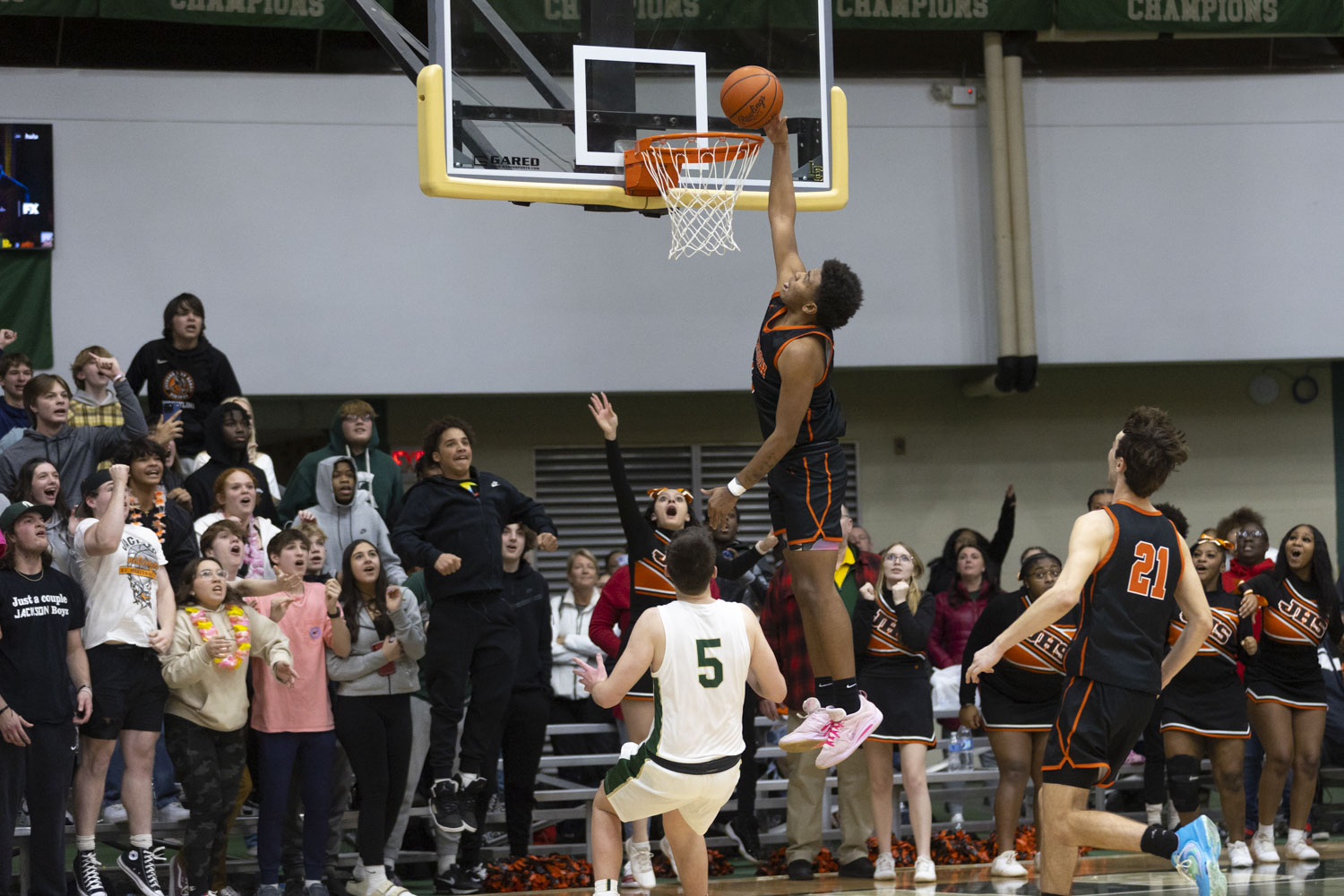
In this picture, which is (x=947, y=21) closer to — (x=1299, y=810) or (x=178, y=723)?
(x=1299, y=810)

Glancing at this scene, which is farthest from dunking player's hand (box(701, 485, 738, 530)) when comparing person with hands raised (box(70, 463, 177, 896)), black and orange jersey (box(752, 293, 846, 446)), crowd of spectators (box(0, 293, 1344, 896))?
person with hands raised (box(70, 463, 177, 896))

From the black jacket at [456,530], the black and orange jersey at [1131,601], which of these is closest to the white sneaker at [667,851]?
the black jacket at [456,530]

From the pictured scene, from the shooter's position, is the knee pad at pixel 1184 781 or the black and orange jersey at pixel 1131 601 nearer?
the black and orange jersey at pixel 1131 601

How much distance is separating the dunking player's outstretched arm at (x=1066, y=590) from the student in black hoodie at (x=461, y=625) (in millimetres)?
3246

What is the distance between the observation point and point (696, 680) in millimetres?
5715

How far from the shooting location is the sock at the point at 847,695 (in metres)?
6.23

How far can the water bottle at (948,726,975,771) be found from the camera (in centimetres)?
964

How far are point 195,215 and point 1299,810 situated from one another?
9191 mm

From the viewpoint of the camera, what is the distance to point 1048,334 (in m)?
12.8

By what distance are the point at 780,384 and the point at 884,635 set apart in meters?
2.90

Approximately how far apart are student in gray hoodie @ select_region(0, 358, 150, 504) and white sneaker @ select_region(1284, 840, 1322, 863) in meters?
7.31

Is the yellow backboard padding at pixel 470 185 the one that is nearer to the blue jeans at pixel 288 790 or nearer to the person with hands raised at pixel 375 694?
the person with hands raised at pixel 375 694

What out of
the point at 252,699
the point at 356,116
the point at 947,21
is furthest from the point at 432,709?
the point at 947,21

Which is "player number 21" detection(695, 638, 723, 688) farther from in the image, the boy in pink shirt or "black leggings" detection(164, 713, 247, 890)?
"black leggings" detection(164, 713, 247, 890)
